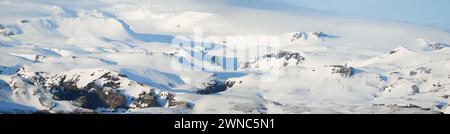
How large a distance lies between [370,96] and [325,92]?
14.8 m

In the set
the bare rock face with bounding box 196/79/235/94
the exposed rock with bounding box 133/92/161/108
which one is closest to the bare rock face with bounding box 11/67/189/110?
the exposed rock with bounding box 133/92/161/108

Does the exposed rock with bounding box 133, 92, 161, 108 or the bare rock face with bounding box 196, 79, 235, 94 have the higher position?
the bare rock face with bounding box 196, 79, 235, 94

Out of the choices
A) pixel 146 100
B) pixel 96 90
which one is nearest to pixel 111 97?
pixel 146 100

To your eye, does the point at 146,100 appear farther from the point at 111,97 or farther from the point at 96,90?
the point at 96,90

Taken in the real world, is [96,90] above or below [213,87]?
above

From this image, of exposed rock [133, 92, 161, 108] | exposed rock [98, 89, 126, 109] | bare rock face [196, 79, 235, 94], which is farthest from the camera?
bare rock face [196, 79, 235, 94]

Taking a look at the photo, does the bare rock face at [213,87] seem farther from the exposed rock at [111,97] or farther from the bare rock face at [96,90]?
the exposed rock at [111,97]

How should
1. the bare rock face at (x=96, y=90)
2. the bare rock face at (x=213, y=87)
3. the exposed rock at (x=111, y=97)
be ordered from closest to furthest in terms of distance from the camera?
the bare rock face at (x=96, y=90) → the exposed rock at (x=111, y=97) → the bare rock face at (x=213, y=87)

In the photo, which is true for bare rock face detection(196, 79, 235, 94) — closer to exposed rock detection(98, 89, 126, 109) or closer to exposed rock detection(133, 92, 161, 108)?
exposed rock detection(133, 92, 161, 108)

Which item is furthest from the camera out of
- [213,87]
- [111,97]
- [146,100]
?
[213,87]

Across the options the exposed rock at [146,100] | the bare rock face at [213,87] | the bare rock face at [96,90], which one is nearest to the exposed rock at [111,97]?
the bare rock face at [96,90]
